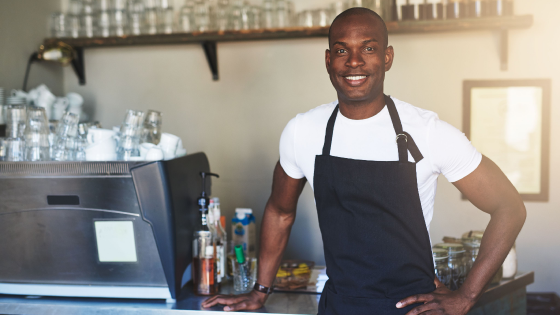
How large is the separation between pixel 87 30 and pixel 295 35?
1.21 m

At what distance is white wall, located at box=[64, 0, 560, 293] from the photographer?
9.02ft

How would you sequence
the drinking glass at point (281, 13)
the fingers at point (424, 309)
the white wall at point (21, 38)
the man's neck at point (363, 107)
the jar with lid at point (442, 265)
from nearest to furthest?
the fingers at point (424, 309), the man's neck at point (363, 107), the jar with lid at point (442, 265), the white wall at point (21, 38), the drinking glass at point (281, 13)

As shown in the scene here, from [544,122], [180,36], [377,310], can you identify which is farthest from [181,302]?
[544,122]

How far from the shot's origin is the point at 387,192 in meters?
1.24

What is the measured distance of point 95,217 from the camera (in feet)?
4.93

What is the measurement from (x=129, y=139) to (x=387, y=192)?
2.86 ft

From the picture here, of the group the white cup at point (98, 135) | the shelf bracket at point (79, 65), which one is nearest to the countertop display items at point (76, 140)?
the white cup at point (98, 135)

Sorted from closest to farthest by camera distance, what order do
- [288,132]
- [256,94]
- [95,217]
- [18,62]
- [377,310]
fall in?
[377,310] < [288,132] < [95,217] < [18,62] < [256,94]

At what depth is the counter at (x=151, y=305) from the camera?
4.75 feet

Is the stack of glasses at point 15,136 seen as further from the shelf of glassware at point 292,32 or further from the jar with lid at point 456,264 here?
the jar with lid at point 456,264

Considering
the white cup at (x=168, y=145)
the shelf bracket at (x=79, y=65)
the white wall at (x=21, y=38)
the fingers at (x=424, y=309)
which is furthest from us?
the shelf bracket at (x=79, y=65)

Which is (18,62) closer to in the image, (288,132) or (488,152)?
(288,132)

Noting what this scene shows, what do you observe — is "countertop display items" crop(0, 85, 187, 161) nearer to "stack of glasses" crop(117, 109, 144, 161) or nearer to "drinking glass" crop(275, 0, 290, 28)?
"stack of glasses" crop(117, 109, 144, 161)

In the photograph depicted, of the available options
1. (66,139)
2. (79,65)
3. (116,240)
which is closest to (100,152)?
(66,139)
